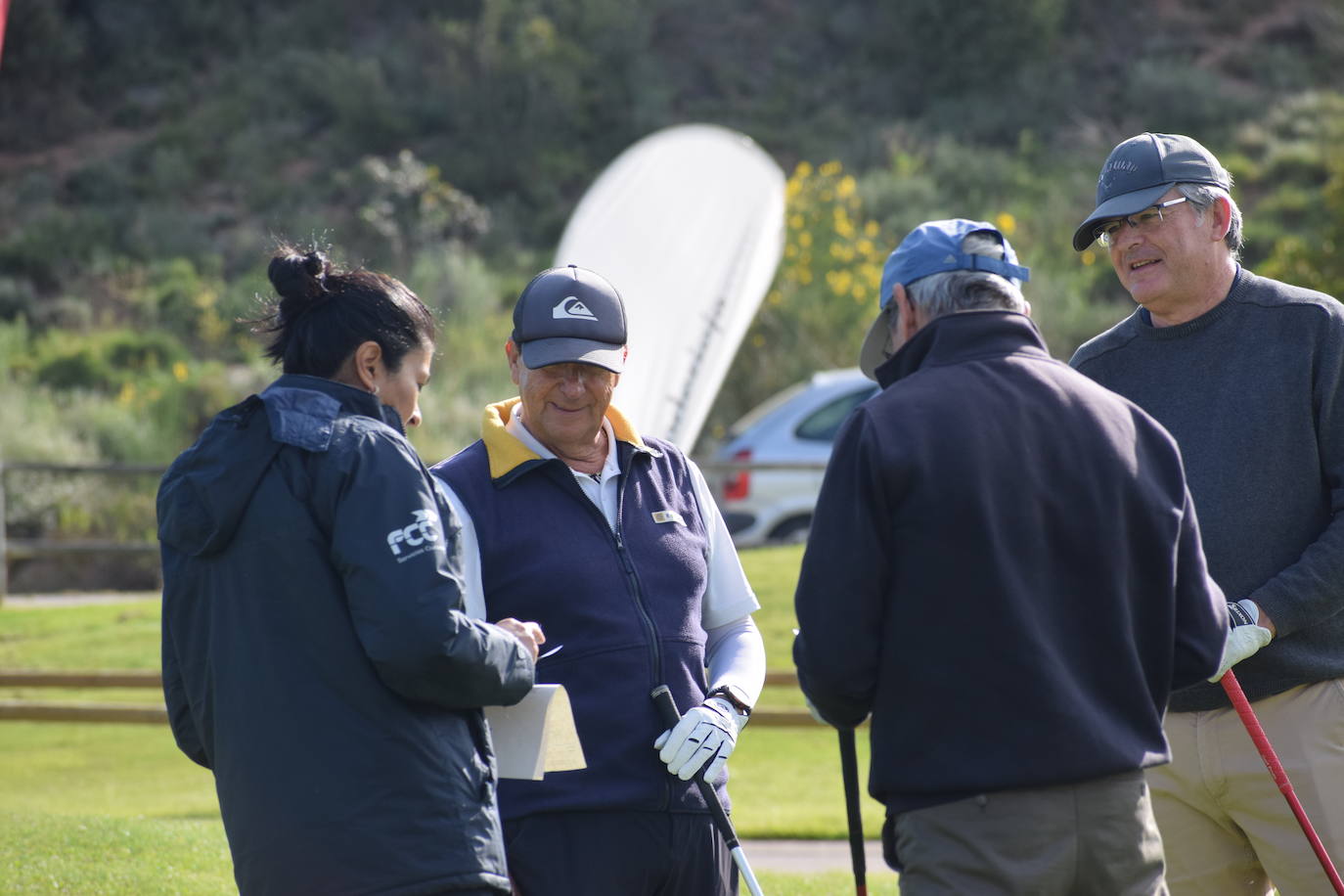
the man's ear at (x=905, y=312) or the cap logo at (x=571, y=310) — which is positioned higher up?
the man's ear at (x=905, y=312)

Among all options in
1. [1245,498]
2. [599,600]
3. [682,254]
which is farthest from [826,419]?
[599,600]

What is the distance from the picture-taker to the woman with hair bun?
2650 mm

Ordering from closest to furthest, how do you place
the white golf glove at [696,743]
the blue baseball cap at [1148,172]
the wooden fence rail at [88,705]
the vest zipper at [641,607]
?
the white golf glove at [696,743] → the vest zipper at [641,607] → the blue baseball cap at [1148,172] → the wooden fence rail at [88,705]

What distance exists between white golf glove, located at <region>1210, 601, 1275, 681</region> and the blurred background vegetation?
13.6 meters

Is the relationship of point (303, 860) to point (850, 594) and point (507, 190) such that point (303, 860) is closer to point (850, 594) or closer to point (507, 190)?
point (850, 594)

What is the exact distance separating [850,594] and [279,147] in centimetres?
Answer: 2995

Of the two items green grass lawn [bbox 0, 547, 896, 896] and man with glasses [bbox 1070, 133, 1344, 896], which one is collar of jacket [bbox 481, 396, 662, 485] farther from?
green grass lawn [bbox 0, 547, 896, 896]

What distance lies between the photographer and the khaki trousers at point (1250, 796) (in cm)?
359

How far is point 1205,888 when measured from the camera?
376 centimetres

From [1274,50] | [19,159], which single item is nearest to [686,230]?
[1274,50]

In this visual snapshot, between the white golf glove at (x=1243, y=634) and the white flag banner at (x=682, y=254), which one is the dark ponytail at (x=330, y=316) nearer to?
the white golf glove at (x=1243, y=634)

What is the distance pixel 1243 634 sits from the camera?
11.2 feet

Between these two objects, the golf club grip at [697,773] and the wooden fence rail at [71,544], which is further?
the wooden fence rail at [71,544]

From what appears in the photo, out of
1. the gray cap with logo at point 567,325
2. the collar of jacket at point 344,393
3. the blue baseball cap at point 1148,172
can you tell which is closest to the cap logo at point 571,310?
the gray cap with logo at point 567,325
